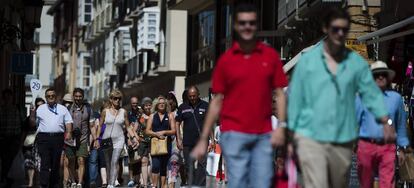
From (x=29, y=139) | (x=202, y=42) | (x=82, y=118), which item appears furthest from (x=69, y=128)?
(x=202, y=42)

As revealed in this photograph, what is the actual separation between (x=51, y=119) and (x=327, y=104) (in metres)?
11.0

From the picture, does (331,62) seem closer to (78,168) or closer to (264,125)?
(264,125)

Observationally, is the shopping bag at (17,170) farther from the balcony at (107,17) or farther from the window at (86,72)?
the window at (86,72)

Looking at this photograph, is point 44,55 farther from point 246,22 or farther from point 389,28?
point 246,22

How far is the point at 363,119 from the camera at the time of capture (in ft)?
41.4

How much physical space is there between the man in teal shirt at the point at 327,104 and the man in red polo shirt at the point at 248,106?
0.98 ft

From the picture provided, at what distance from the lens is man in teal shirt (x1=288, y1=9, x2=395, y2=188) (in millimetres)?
9828

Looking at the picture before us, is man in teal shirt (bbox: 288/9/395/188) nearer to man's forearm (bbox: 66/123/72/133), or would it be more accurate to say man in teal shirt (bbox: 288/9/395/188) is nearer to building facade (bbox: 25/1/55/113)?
man's forearm (bbox: 66/123/72/133)

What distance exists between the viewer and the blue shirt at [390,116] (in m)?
12.6

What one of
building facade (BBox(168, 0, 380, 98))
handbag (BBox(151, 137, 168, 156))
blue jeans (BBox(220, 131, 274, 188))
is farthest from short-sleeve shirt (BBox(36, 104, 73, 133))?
blue jeans (BBox(220, 131, 274, 188))

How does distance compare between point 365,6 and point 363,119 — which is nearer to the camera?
point 363,119

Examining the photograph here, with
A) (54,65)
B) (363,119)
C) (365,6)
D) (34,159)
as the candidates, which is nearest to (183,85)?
(365,6)

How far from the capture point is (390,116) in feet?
42.6

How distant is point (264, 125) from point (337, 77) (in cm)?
76
